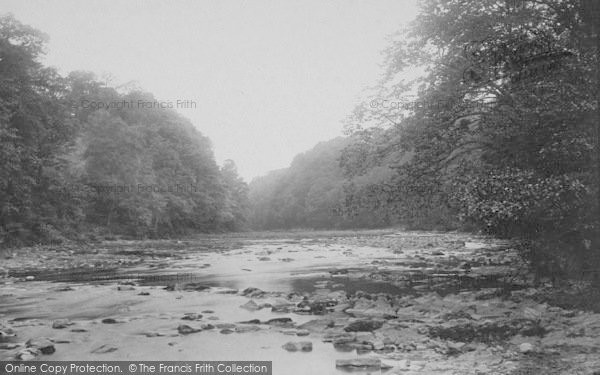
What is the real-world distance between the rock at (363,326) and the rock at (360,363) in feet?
6.26

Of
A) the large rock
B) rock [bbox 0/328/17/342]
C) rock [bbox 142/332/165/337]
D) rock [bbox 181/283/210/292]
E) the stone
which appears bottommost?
rock [bbox 181/283/210/292]

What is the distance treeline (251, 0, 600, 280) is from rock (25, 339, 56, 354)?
29.1 ft

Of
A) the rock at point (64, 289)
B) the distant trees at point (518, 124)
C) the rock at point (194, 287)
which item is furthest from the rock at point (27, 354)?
the distant trees at point (518, 124)

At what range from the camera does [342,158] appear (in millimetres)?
18719

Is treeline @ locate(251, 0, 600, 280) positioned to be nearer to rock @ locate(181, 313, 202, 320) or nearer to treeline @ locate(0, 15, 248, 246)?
rock @ locate(181, 313, 202, 320)

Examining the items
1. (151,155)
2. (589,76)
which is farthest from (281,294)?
(151,155)

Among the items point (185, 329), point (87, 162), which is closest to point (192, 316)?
point (185, 329)

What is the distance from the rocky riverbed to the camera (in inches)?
271

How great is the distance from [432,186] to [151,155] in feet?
161

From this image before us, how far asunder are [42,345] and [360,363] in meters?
4.77

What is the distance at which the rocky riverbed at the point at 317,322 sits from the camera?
6.89m

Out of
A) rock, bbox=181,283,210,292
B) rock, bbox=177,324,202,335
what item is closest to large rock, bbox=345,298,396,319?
rock, bbox=177,324,202,335

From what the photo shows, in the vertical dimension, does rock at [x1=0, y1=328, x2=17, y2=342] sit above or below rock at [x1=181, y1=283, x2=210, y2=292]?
above

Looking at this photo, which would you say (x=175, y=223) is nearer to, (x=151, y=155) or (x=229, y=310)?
(x=151, y=155)
